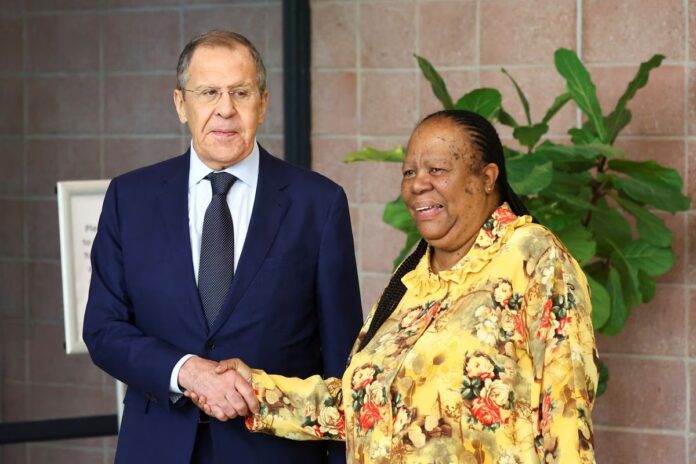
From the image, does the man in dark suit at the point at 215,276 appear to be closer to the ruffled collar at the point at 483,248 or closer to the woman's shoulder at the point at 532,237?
the ruffled collar at the point at 483,248

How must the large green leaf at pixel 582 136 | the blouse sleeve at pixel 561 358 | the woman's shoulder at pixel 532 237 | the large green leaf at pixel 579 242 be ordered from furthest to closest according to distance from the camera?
1. the large green leaf at pixel 582 136
2. the large green leaf at pixel 579 242
3. the woman's shoulder at pixel 532 237
4. the blouse sleeve at pixel 561 358

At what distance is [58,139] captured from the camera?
3.95m

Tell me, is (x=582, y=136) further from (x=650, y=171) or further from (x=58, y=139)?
(x=58, y=139)

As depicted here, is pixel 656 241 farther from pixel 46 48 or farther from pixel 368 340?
pixel 46 48

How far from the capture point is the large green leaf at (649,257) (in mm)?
3611

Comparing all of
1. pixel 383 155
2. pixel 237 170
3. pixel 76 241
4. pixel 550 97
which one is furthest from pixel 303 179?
pixel 550 97

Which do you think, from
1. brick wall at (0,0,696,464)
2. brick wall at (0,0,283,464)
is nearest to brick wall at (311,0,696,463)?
brick wall at (0,0,696,464)

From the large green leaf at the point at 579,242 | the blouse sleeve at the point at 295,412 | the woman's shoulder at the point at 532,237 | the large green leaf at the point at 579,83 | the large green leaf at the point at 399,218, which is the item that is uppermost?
the large green leaf at the point at 579,83

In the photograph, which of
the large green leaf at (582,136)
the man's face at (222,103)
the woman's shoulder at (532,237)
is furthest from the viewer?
the large green leaf at (582,136)

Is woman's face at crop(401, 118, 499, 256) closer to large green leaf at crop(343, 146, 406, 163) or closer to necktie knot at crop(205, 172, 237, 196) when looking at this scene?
necktie knot at crop(205, 172, 237, 196)

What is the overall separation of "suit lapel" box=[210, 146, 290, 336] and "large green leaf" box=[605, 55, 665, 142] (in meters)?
1.38

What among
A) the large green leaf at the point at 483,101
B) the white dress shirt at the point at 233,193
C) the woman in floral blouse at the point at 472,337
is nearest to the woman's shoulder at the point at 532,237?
the woman in floral blouse at the point at 472,337

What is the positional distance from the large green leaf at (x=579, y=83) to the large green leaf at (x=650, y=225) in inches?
10.2

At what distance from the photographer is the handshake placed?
7.64 ft
